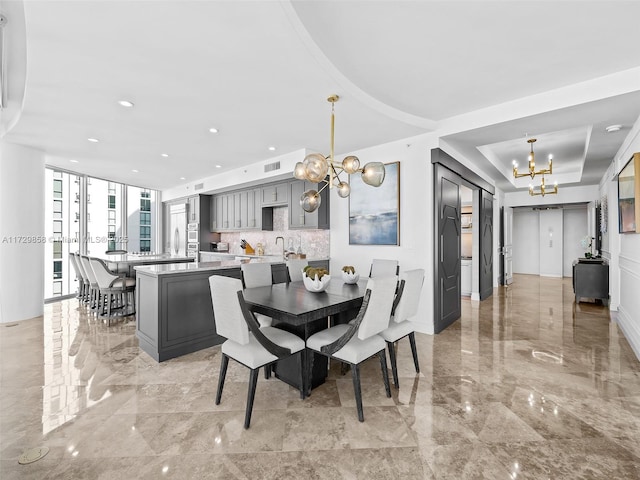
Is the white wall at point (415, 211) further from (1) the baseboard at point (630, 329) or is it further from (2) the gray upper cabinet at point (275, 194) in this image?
(1) the baseboard at point (630, 329)

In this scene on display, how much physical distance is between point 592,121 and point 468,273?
351 cm

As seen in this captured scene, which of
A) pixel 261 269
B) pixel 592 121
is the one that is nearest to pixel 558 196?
pixel 592 121

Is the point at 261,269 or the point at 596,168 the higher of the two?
the point at 596,168

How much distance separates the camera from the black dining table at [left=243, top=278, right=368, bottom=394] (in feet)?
7.23

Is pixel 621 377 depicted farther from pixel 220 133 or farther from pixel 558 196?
pixel 558 196

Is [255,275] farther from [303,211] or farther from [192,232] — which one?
[192,232]

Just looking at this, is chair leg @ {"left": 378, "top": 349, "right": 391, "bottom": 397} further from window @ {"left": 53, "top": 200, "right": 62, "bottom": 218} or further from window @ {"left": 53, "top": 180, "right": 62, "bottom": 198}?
window @ {"left": 53, "top": 180, "right": 62, "bottom": 198}

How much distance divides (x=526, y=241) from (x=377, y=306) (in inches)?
405

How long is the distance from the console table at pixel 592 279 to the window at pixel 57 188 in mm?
10496

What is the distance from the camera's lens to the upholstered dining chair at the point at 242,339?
2.05 meters

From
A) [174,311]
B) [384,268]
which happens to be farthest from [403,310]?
[174,311]

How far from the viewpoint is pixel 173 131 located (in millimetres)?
4168

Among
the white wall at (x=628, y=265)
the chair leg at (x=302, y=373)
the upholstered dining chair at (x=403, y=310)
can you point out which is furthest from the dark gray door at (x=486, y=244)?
the chair leg at (x=302, y=373)

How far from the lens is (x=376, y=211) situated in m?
4.68
